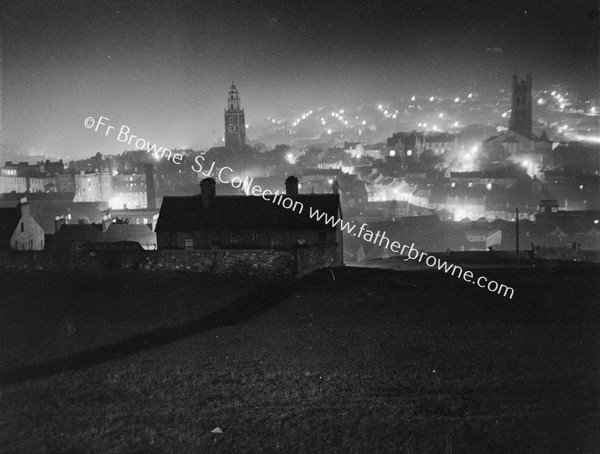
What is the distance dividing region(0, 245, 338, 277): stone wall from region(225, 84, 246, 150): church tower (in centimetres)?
8746

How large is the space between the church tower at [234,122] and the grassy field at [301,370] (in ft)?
308

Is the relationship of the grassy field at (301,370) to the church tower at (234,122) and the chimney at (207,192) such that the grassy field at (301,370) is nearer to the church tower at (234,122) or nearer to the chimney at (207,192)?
the chimney at (207,192)

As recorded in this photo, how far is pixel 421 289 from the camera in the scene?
22172 mm

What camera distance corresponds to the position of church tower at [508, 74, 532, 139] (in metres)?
106

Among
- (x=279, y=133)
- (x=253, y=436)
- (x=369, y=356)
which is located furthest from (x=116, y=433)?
(x=279, y=133)

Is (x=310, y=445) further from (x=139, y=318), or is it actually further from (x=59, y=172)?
(x=59, y=172)

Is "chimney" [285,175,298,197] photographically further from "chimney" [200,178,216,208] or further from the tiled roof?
"chimney" [200,178,216,208]

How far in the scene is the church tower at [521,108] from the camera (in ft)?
348

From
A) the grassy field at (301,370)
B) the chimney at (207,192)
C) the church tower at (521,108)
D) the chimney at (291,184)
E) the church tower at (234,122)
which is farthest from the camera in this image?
the church tower at (234,122)

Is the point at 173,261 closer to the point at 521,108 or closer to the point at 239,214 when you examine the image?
the point at 239,214

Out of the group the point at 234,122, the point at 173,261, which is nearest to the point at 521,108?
the point at 234,122

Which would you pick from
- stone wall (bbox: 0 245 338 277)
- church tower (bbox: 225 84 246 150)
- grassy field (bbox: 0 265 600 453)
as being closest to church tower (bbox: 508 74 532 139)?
church tower (bbox: 225 84 246 150)

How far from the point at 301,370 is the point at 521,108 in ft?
348

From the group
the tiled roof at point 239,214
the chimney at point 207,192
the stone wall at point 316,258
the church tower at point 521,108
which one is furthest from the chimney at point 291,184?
the church tower at point 521,108
